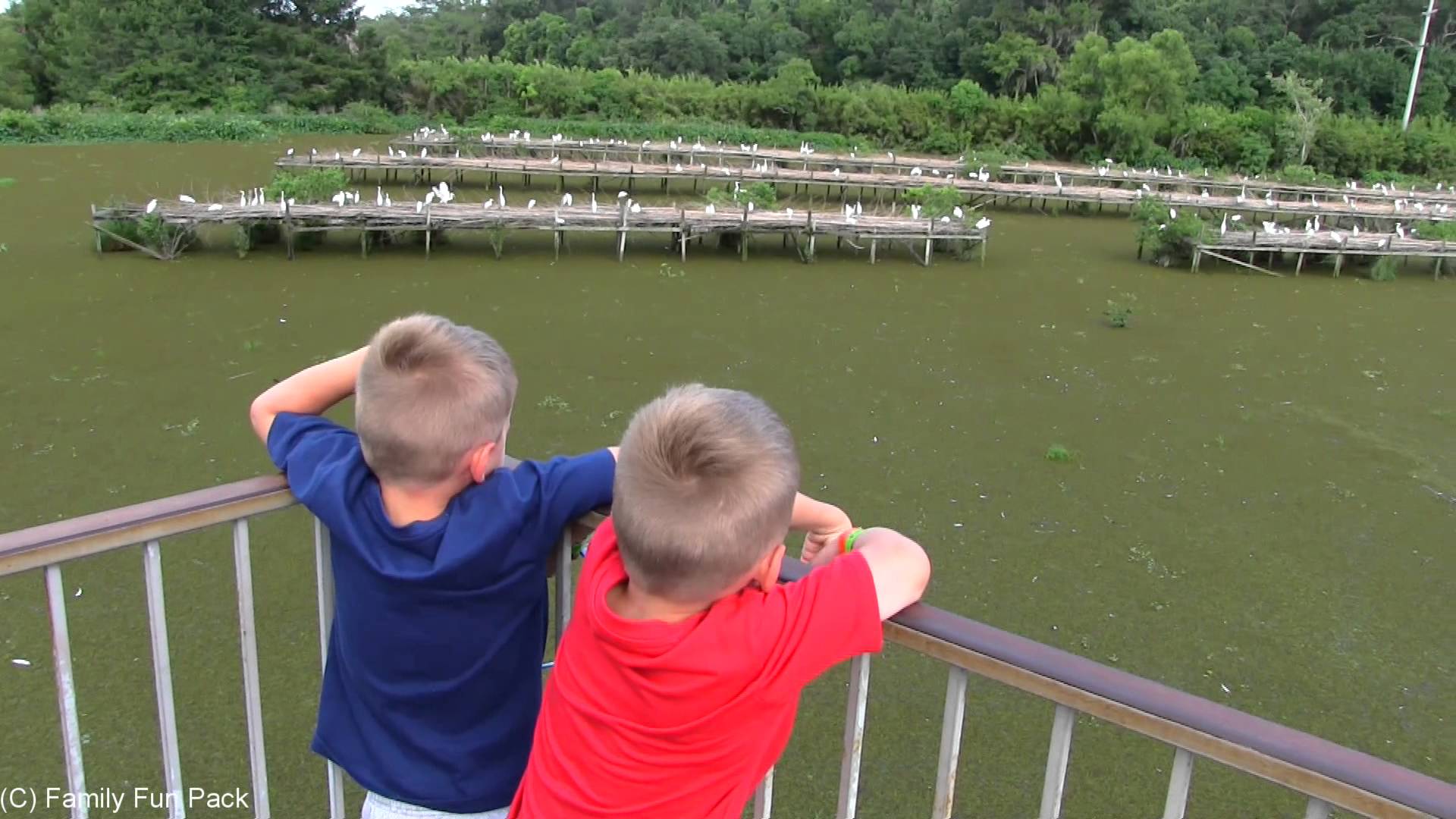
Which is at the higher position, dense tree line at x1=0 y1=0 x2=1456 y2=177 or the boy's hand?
dense tree line at x1=0 y1=0 x2=1456 y2=177

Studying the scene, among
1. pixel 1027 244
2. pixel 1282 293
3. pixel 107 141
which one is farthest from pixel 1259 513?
pixel 107 141

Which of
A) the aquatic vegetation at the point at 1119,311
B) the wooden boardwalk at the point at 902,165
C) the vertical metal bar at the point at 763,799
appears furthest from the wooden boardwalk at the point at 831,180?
the vertical metal bar at the point at 763,799

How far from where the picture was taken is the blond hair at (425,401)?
1513mm

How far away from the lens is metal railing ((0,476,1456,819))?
121cm

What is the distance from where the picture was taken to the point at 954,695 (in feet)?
4.99

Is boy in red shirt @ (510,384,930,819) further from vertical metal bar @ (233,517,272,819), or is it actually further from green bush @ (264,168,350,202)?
green bush @ (264,168,350,202)

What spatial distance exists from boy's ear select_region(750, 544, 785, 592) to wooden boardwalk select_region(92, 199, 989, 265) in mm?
12655

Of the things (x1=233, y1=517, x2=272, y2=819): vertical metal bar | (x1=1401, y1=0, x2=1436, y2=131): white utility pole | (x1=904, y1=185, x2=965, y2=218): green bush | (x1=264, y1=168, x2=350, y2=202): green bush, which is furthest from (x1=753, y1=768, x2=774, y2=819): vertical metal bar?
(x1=1401, y1=0, x2=1436, y2=131): white utility pole

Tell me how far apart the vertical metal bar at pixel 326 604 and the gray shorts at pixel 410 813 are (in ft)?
0.61

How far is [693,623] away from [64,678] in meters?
1.09

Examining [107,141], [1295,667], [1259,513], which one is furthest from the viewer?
[107,141]

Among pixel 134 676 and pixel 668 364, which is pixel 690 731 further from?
pixel 668 364

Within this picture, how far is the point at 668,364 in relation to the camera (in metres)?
9.25

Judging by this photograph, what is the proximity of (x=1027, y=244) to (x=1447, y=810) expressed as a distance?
16291 mm
